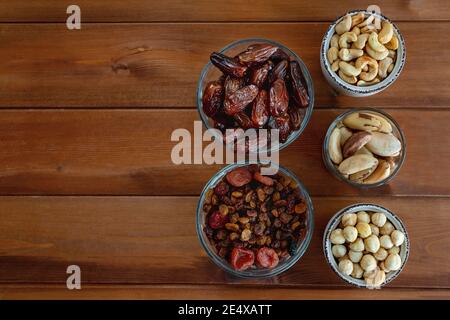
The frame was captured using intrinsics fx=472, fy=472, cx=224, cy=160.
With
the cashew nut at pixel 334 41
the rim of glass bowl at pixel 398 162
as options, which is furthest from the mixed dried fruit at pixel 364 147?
the cashew nut at pixel 334 41

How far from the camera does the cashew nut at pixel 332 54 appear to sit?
2.32 ft

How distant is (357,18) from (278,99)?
0.18 m

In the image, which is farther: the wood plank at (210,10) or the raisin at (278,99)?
the wood plank at (210,10)

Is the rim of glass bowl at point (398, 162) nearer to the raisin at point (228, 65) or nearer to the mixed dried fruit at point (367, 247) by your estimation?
the mixed dried fruit at point (367, 247)

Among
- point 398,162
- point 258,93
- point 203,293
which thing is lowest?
point 203,293

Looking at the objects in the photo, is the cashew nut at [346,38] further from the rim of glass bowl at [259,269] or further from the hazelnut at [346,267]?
the hazelnut at [346,267]

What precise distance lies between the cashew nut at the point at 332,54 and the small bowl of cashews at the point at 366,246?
8.7 inches

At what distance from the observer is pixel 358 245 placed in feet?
2.24

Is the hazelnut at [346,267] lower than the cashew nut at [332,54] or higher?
lower

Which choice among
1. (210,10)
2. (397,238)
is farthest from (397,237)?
(210,10)

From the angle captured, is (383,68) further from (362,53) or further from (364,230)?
(364,230)

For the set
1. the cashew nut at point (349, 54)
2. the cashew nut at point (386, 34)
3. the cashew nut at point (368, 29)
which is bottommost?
the cashew nut at point (349, 54)

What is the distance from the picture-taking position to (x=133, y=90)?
0.78 meters
